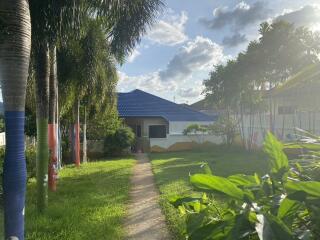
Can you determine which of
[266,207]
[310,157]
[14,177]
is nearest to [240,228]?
[266,207]

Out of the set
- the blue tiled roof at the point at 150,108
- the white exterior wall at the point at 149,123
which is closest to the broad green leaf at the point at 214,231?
the blue tiled roof at the point at 150,108

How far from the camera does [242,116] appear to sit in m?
30.4

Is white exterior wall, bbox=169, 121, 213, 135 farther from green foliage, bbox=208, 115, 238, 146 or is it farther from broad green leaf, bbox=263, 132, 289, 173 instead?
broad green leaf, bbox=263, 132, 289, 173

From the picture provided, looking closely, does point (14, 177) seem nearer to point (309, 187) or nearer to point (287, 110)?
point (309, 187)

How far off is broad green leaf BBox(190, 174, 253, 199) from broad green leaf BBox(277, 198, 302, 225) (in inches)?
4.5

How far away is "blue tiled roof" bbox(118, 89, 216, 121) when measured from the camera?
32688mm

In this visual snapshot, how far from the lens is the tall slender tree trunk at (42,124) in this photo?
28.1ft

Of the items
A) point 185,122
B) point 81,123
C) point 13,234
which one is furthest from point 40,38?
point 185,122

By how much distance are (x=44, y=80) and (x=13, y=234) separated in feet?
14.9

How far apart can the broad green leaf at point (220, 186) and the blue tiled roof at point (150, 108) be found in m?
30.8

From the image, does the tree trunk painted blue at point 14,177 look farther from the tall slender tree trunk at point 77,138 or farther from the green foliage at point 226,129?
the green foliage at point 226,129

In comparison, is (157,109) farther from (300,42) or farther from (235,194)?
(235,194)

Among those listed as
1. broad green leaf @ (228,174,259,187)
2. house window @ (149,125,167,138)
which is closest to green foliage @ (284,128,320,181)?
broad green leaf @ (228,174,259,187)

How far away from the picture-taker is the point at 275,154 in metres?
1.42
